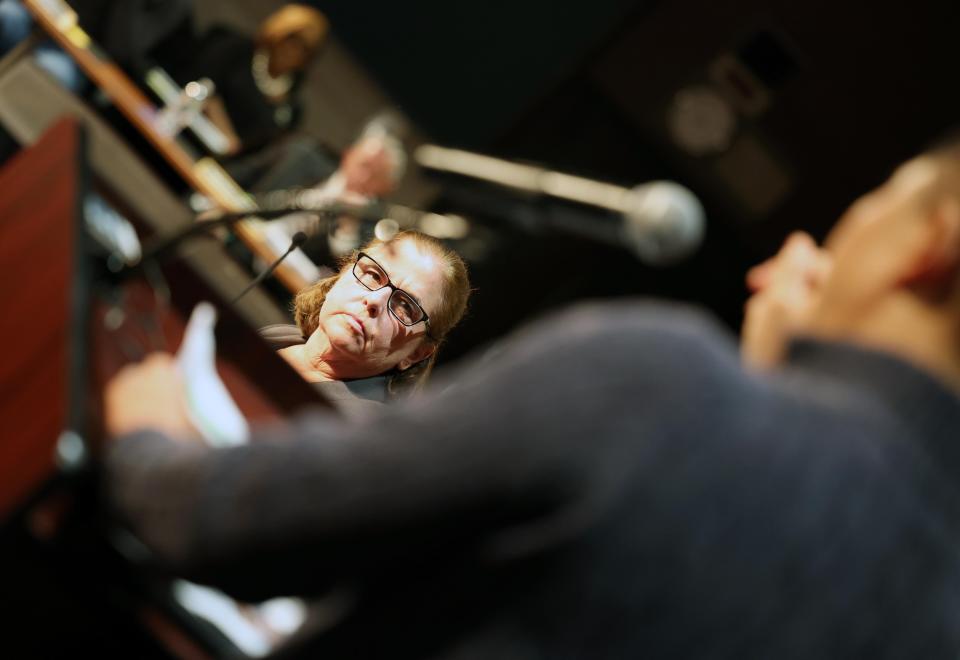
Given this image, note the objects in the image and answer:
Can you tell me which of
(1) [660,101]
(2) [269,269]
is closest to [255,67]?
(1) [660,101]

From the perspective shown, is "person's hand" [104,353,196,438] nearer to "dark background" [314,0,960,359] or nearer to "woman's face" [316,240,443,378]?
"woman's face" [316,240,443,378]

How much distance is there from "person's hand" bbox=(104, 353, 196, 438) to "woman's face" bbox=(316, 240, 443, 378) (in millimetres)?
745

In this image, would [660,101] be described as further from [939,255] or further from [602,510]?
[602,510]

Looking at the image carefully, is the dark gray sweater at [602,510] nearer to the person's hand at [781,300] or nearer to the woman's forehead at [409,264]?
the person's hand at [781,300]

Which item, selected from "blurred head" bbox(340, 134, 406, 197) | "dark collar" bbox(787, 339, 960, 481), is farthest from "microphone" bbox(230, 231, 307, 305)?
"blurred head" bbox(340, 134, 406, 197)

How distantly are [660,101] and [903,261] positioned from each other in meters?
3.90

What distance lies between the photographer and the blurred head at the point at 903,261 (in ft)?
2.67

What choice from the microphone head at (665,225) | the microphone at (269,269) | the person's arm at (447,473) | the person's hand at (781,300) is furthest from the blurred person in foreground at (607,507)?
the microphone head at (665,225)

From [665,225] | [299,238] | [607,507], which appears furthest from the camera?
[299,238]

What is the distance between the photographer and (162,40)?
375cm

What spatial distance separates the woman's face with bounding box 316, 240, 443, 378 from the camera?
1.67m

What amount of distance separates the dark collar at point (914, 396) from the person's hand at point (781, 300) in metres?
0.09

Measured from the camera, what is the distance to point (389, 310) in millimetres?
1742

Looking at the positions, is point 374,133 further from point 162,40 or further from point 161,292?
point 161,292
